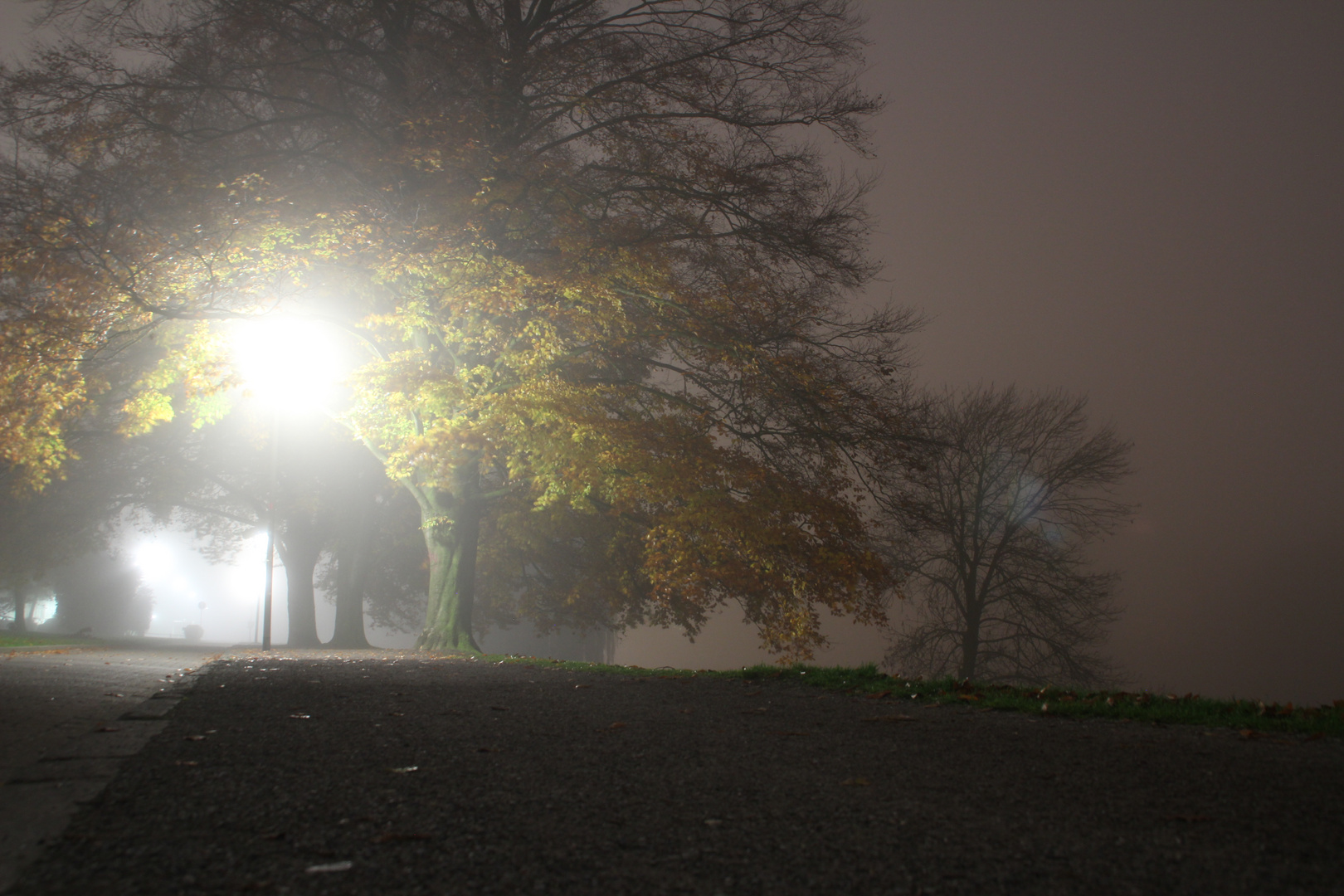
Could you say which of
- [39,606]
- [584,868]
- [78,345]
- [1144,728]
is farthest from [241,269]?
[39,606]

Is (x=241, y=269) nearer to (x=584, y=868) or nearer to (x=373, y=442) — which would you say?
(x=373, y=442)

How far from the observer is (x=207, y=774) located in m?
3.73

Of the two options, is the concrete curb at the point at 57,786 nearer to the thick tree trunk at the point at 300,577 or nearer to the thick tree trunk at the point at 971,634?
the thick tree trunk at the point at 971,634

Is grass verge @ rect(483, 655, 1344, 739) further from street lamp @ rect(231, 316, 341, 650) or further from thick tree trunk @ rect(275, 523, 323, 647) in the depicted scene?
thick tree trunk @ rect(275, 523, 323, 647)

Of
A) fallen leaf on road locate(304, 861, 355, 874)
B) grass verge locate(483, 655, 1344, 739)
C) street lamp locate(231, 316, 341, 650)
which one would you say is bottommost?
grass verge locate(483, 655, 1344, 739)

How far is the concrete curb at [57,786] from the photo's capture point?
274cm

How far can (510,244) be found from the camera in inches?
523

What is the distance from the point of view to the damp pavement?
103 inches

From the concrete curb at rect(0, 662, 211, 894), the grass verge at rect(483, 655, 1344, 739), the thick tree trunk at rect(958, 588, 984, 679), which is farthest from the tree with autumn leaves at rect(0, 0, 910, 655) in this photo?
the thick tree trunk at rect(958, 588, 984, 679)

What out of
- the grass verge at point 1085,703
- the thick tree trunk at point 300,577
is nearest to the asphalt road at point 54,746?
Answer: the grass verge at point 1085,703

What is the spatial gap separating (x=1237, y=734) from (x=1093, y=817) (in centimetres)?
292

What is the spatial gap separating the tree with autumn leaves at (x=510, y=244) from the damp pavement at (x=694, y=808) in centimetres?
700

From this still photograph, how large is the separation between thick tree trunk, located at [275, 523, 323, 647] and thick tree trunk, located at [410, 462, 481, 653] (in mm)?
14563

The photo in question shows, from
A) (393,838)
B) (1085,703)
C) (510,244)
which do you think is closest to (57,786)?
(393,838)
